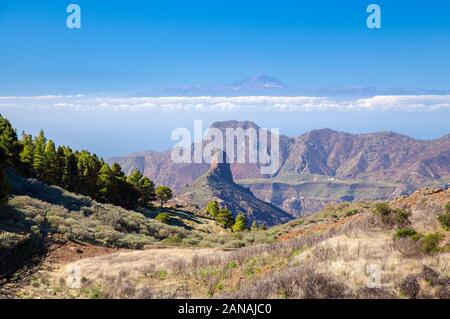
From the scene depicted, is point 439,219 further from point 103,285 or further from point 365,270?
point 103,285

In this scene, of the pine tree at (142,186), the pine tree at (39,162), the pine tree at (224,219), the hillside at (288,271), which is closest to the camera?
the hillside at (288,271)

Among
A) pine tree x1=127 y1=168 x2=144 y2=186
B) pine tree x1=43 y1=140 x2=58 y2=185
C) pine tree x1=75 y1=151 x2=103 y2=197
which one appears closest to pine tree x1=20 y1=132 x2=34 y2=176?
pine tree x1=43 y1=140 x2=58 y2=185

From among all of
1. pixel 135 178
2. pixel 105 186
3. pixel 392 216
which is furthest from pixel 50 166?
pixel 392 216

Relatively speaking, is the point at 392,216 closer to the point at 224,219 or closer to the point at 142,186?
the point at 224,219

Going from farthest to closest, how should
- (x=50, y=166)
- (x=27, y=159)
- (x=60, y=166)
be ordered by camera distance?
(x=60, y=166), (x=50, y=166), (x=27, y=159)

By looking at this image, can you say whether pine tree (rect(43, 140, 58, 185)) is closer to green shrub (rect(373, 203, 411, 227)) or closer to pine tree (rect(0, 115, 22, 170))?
pine tree (rect(0, 115, 22, 170))

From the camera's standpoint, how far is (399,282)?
41.1 ft

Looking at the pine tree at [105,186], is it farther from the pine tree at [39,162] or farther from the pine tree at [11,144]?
the pine tree at [11,144]

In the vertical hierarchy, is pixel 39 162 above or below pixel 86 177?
above

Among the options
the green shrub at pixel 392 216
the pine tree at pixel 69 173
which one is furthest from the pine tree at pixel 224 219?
the green shrub at pixel 392 216

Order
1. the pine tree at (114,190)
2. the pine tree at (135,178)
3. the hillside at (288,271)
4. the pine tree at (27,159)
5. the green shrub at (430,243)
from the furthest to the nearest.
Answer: the pine tree at (135,178) → the pine tree at (114,190) → the pine tree at (27,159) → the green shrub at (430,243) → the hillside at (288,271)

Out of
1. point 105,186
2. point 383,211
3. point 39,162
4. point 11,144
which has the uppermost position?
point 11,144

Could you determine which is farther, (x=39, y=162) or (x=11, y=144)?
(x=39, y=162)
